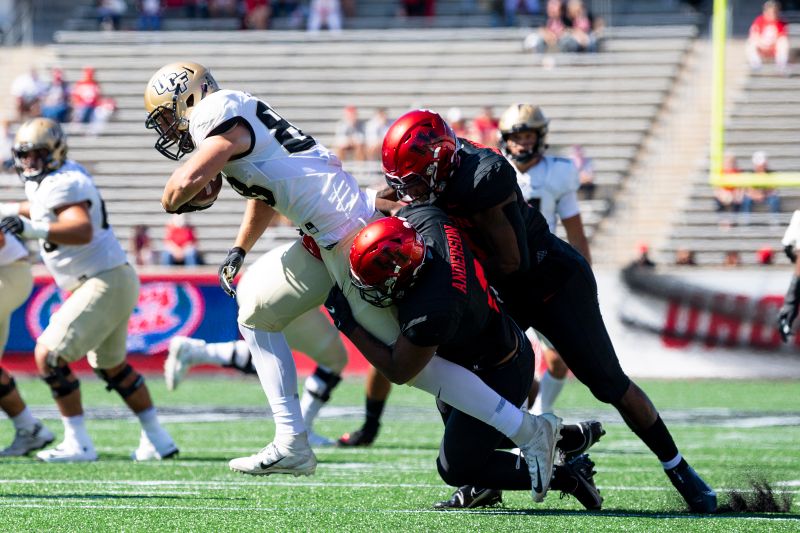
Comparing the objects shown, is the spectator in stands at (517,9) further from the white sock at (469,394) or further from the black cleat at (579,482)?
the white sock at (469,394)

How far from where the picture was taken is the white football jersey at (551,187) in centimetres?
734

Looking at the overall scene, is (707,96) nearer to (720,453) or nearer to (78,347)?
(720,453)

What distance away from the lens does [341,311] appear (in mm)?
4770

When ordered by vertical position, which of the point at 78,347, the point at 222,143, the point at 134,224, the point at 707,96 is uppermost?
the point at 222,143

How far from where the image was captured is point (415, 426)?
8.94 meters

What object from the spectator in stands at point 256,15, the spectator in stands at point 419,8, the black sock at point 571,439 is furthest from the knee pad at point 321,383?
the spectator in stands at point 256,15

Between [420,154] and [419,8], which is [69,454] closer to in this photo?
[420,154]

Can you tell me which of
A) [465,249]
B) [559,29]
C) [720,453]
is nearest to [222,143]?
[465,249]

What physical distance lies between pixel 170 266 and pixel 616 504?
35.8ft

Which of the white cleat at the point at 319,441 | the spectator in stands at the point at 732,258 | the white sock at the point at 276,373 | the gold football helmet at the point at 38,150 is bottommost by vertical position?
the spectator in stands at the point at 732,258

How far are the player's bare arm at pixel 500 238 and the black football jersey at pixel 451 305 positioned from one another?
0.27 feet

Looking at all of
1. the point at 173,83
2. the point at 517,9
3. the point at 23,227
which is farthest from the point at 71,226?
the point at 517,9

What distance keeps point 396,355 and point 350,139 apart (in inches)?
525

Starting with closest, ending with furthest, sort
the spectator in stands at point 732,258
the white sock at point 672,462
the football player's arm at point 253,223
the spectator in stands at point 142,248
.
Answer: the white sock at point 672,462, the football player's arm at point 253,223, the spectator in stands at point 732,258, the spectator in stands at point 142,248
